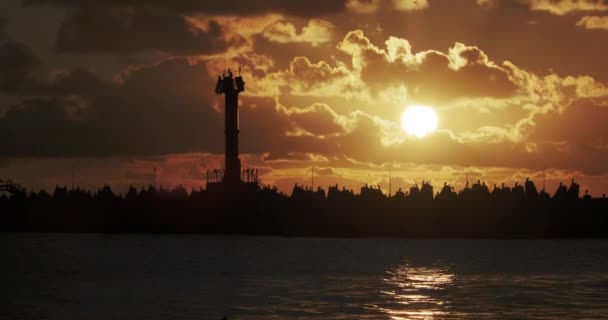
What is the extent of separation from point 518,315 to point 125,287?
146ft

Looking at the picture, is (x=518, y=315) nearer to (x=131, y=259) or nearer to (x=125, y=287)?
(x=125, y=287)

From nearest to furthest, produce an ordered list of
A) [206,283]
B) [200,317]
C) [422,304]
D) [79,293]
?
[200,317]
[422,304]
[79,293]
[206,283]

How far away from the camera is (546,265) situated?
176625 millimetres

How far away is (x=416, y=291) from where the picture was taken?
115 m

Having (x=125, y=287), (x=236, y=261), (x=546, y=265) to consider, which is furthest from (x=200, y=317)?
(x=546, y=265)

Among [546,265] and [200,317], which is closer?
[200,317]

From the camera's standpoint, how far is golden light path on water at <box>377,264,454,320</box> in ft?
294

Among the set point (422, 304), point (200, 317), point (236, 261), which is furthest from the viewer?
point (236, 261)

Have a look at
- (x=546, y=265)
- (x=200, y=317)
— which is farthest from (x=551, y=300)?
(x=546, y=265)

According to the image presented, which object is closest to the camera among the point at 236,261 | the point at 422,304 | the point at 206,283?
the point at 422,304

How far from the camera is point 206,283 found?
408ft

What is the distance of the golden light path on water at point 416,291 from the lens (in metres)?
89.7

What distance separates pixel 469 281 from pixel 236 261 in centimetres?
5446

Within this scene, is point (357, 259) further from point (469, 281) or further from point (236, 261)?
point (469, 281)
